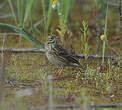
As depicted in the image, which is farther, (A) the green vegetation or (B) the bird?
(B) the bird

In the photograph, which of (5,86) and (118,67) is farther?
(118,67)

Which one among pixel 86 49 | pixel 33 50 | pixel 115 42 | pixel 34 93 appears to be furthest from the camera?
pixel 115 42

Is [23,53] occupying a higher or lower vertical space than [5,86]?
higher

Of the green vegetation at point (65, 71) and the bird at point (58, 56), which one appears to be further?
the bird at point (58, 56)

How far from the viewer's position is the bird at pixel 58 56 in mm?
7508

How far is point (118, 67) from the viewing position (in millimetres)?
7875

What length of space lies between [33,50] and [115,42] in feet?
6.70

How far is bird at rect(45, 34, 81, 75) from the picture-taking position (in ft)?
24.6

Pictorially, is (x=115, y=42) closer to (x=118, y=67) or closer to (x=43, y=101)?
(x=118, y=67)

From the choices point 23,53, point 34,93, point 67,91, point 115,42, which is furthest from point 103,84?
point 115,42

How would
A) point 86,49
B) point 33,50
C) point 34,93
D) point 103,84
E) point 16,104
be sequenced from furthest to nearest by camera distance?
1. point 33,50
2. point 86,49
3. point 103,84
4. point 34,93
5. point 16,104

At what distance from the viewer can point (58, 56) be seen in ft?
24.8

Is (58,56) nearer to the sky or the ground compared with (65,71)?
nearer to the sky

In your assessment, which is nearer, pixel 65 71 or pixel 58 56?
pixel 58 56
